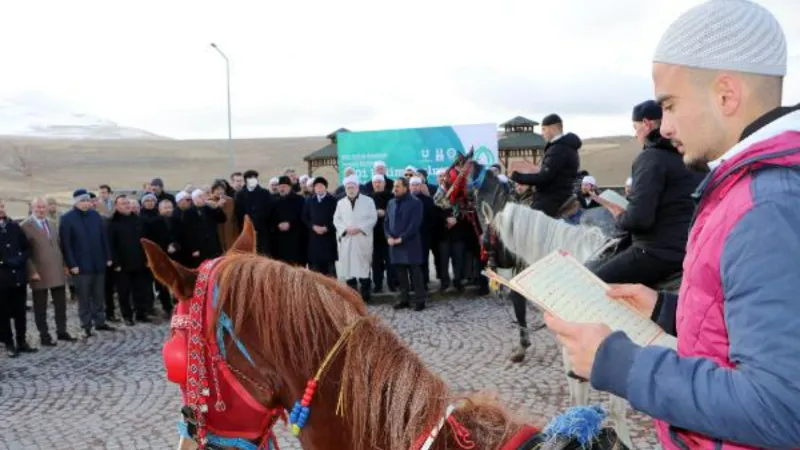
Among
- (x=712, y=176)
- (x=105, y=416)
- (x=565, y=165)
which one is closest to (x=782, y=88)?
(x=712, y=176)

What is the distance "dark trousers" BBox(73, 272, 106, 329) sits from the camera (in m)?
8.87

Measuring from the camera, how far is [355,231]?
33.6 feet

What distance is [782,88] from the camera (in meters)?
1.11

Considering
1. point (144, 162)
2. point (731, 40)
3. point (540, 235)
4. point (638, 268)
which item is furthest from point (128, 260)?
point (144, 162)

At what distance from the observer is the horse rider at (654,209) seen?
3.90 metres

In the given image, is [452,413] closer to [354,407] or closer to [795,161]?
[354,407]

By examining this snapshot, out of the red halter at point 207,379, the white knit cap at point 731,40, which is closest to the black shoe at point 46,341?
the red halter at point 207,379

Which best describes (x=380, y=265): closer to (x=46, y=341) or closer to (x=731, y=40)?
(x=46, y=341)

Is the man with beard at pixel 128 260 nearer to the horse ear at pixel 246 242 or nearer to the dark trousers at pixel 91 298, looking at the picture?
the dark trousers at pixel 91 298

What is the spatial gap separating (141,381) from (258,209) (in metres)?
4.92

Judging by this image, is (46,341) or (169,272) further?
(46,341)

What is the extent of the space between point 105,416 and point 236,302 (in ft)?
16.4

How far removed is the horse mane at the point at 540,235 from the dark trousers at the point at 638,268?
0.63m

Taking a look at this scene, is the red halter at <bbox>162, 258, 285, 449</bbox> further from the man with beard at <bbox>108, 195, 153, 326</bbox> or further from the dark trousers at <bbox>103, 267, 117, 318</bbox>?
the dark trousers at <bbox>103, 267, 117, 318</bbox>
